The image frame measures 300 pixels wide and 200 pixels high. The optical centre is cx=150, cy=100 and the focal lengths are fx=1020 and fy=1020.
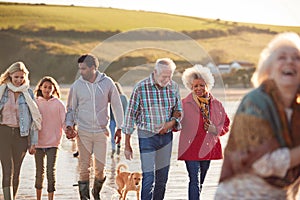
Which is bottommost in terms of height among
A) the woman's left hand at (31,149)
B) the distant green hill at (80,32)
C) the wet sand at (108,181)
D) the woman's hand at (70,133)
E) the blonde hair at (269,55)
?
the wet sand at (108,181)

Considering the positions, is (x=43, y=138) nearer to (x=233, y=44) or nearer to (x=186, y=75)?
(x=186, y=75)

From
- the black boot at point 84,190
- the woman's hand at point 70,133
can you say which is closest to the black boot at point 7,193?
the black boot at point 84,190

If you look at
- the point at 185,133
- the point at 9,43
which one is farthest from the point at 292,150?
the point at 9,43

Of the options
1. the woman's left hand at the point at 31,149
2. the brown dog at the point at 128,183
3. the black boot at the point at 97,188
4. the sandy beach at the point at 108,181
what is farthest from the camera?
the sandy beach at the point at 108,181

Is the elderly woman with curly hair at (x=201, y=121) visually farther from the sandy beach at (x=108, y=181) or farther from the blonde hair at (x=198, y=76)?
the sandy beach at (x=108, y=181)

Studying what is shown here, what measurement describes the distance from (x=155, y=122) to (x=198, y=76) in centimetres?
76

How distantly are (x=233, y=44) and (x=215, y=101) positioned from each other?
61.0 m

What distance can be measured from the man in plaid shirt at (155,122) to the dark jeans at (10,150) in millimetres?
1349

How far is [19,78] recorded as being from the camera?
11562mm

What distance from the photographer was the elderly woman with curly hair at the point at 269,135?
573 cm

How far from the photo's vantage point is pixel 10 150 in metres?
11.5

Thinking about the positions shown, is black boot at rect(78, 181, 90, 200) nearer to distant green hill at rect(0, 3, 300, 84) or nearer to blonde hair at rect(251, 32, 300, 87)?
blonde hair at rect(251, 32, 300, 87)

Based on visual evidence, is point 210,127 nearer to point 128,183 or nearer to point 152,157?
point 152,157

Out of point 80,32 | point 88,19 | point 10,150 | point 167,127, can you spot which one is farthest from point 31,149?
point 88,19
